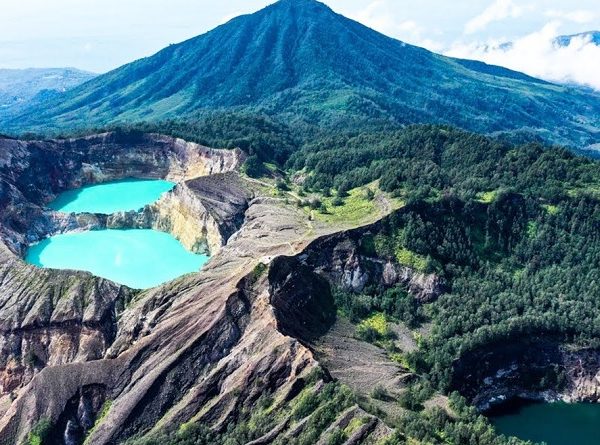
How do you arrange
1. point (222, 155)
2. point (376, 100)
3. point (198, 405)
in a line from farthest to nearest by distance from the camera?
point (376, 100) < point (222, 155) < point (198, 405)

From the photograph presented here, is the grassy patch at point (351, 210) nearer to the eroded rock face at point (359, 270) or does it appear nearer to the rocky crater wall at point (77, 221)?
the eroded rock face at point (359, 270)

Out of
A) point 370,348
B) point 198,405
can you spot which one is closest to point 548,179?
point 370,348

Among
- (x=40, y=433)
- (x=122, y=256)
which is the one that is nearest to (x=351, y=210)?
(x=122, y=256)

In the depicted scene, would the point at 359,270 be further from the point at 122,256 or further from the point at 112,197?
the point at 112,197

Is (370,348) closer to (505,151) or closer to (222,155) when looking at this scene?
(505,151)

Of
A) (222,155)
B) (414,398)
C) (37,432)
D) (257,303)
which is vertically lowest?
(37,432)

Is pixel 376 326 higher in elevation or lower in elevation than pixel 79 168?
lower

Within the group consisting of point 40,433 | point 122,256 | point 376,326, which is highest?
point 122,256

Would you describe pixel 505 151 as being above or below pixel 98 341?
above
